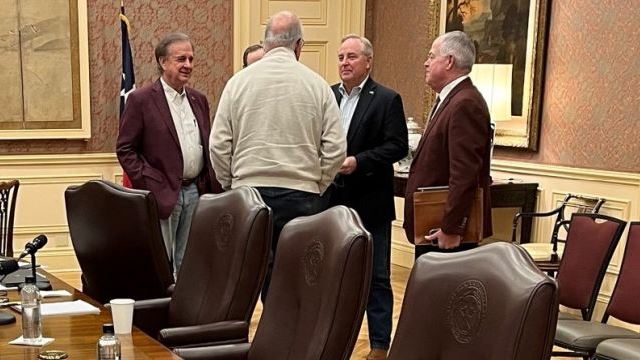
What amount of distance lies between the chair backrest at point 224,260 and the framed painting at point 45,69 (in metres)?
3.29

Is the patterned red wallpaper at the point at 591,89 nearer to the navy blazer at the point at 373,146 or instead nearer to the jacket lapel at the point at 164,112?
the navy blazer at the point at 373,146

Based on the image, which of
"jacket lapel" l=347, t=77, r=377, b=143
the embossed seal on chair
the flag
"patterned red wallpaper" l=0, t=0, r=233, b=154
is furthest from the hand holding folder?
"patterned red wallpaper" l=0, t=0, r=233, b=154

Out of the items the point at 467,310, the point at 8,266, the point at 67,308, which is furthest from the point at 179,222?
the point at 467,310

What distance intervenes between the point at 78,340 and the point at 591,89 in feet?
11.9

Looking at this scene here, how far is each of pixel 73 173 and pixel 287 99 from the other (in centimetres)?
301

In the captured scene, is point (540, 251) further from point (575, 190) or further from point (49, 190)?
point (49, 190)

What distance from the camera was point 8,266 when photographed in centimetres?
269

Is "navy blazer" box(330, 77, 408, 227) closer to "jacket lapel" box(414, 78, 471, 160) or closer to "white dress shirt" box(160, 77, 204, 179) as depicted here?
"jacket lapel" box(414, 78, 471, 160)

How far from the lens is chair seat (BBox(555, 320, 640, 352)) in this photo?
3.37 m

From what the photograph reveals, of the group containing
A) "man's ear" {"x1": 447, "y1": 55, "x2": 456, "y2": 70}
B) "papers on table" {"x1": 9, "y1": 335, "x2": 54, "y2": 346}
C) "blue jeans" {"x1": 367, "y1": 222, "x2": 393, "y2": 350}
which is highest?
"man's ear" {"x1": 447, "y1": 55, "x2": 456, "y2": 70}

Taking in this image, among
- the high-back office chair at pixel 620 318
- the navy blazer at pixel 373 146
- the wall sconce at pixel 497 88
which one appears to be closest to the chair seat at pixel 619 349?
the high-back office chair at pixel 620 318

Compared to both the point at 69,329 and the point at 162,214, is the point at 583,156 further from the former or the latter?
the point at 69,329

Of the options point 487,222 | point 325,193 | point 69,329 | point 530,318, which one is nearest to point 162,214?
point 325,193

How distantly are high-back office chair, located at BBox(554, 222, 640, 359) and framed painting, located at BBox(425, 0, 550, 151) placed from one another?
175 cm
